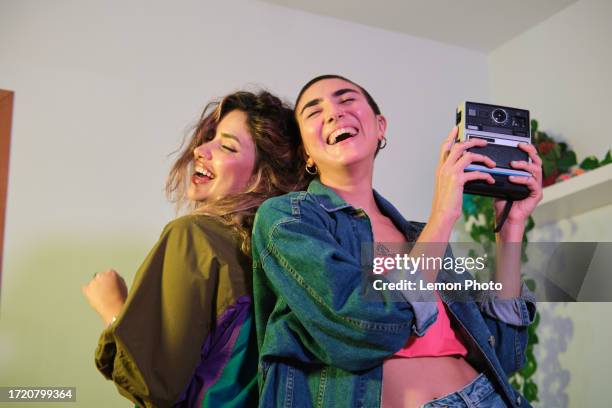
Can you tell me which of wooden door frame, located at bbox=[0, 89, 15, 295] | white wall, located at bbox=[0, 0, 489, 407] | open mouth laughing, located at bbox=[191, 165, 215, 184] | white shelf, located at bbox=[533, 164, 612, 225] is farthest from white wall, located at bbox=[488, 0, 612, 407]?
wooden door frame, located at bbox=[0, 89, 15, 295]

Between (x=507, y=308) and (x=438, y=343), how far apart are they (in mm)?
218

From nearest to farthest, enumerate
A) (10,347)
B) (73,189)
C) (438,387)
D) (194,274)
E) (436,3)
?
(438,387) → (194,274) → (10,347) → (73,189) → (436,3)

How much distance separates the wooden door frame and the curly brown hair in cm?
79

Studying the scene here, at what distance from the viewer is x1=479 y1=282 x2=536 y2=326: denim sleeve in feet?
4.23

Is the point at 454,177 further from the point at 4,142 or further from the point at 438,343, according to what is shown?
the point at 4,142

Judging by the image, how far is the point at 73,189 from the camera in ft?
7.18

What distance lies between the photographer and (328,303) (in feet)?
3.29

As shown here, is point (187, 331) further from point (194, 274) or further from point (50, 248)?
point (50, 248)

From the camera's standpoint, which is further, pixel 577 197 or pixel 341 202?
pixel 577 197

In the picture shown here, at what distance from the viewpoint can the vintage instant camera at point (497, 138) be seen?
1.21m

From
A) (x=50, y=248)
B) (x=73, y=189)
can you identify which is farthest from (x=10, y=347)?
(x=73, y=189)

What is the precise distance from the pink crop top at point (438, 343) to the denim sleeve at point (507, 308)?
12 cm

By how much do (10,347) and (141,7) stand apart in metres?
1.24

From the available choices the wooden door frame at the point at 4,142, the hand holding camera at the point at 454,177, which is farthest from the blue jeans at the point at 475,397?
the wooden door frame at the point at 4,142
